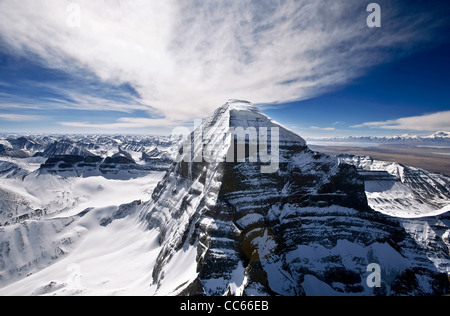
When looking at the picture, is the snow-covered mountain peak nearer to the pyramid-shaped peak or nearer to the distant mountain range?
the distant mountain range

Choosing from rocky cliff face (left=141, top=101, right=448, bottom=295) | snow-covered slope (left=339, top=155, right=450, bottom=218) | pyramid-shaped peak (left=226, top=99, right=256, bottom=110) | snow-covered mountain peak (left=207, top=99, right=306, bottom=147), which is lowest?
snow-covered slope (left=339, top=155, right=450, bottom=218)

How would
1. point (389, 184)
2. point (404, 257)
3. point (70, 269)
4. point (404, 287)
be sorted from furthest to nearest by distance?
point (389, 184)
point (70, 269)
point (404, 257)
point (404, 287)

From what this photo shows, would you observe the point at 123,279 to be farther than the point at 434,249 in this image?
No

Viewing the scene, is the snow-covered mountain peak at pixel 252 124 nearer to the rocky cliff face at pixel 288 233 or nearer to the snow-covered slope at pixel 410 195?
the rocky cliff face at pixel 288 233

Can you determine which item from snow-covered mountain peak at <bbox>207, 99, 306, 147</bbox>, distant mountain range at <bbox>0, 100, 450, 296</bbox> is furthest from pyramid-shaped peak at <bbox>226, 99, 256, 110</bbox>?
snow-covered mountain peak at <bbox>207, 99, 306, 147</bbox>

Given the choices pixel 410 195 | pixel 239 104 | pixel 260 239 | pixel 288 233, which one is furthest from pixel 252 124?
pixel 410 195

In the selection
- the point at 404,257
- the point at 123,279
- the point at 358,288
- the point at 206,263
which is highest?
the point at 206,263
